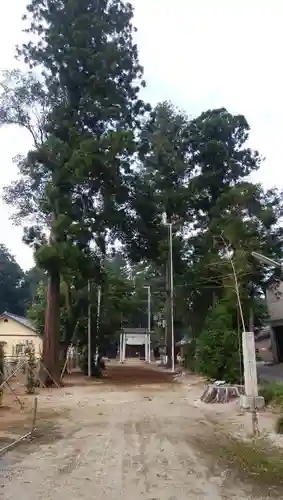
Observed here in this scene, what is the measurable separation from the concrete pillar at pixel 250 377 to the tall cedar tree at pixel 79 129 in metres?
9.59

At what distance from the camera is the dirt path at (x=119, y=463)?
543cm

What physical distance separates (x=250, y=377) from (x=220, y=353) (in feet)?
17.8

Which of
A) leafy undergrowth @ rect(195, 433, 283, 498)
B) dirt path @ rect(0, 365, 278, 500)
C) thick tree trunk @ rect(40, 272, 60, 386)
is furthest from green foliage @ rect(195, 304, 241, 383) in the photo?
leafy undergrowth @ rect(195, 433, 283, 498)

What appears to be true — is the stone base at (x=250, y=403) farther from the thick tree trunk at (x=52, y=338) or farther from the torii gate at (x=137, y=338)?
the torii gate at (x=137, y=338)

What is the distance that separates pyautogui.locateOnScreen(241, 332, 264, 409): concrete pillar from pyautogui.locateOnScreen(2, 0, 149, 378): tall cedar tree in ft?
31.5

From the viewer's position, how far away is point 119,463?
684 cm

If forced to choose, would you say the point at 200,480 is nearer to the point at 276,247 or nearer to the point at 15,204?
the point at 15,204

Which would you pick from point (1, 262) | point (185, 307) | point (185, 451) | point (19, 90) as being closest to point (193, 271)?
point (185, 307)

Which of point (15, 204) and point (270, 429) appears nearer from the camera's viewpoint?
point (270, 429)

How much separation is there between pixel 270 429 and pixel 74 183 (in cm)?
1529

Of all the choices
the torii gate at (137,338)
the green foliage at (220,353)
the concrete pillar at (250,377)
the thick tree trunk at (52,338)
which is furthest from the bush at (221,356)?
the torii gate at (137,338)

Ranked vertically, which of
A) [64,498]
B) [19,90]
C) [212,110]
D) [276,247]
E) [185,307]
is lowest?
[64,498]

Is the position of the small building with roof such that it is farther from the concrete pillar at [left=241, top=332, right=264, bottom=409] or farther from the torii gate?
the concrete pillar at [left=241, top=332, right=264, bottom=409]

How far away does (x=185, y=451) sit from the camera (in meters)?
7.68
